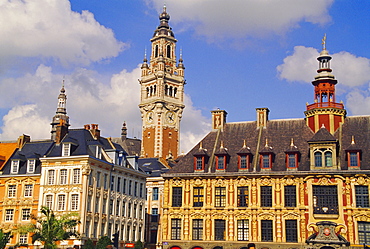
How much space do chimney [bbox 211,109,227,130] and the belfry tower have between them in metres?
9.35

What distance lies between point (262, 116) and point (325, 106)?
6.96 metres

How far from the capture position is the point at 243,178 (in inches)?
2211

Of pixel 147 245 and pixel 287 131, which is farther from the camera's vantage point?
pixel 147 245

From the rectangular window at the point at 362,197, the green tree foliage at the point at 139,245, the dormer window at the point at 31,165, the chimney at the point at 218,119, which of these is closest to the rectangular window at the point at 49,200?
the dormer window at the point at 31,165

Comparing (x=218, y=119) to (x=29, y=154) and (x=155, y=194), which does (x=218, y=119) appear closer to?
(x=29, y=154)

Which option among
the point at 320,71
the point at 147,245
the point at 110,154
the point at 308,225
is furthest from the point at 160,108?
the point at 308,225

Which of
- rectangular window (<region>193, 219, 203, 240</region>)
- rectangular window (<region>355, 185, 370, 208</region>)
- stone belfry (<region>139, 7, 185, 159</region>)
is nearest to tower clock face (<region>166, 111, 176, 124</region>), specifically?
stone belfry (<region>139, 7, 185, 159</region>)

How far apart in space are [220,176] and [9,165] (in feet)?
83.7

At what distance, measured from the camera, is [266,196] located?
181ft

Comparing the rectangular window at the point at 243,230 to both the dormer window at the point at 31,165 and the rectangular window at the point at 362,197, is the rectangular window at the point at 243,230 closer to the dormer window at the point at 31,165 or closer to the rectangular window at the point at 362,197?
the rectangular window at the point at 362,197

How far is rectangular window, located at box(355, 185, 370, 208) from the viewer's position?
5216 centimetres

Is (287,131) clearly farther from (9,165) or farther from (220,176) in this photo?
(9,165)

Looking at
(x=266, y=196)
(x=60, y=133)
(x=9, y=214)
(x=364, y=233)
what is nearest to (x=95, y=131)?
(x=60, y=133)

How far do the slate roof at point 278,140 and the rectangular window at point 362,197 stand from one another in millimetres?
2042
